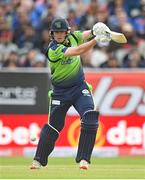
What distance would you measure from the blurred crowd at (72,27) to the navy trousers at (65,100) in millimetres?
5449

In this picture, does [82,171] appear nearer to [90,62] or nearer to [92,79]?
[92,79]

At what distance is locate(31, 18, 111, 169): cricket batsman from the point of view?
10234 mm

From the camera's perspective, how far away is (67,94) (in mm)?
10469

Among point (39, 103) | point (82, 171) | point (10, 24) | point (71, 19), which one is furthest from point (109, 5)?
point (82, 171)

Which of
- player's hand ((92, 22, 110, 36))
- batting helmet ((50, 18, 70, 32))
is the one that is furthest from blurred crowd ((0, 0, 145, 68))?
player's hand ((92, 22, 110, 36))

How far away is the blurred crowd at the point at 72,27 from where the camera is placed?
53.9 ft

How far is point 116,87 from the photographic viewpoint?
15.2m

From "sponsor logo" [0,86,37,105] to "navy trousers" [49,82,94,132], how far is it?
4663 mm

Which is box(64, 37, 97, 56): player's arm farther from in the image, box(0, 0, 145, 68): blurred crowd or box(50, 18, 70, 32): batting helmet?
box(0, 0, 145, 68): blurred crowd

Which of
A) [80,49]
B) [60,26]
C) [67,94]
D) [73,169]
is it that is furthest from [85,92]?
[73,169]

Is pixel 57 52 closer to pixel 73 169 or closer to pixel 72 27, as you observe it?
pixel 73 169

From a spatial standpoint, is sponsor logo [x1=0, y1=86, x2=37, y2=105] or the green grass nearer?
the green grass

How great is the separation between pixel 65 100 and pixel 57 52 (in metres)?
0.67

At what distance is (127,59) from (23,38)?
2.39 meters
